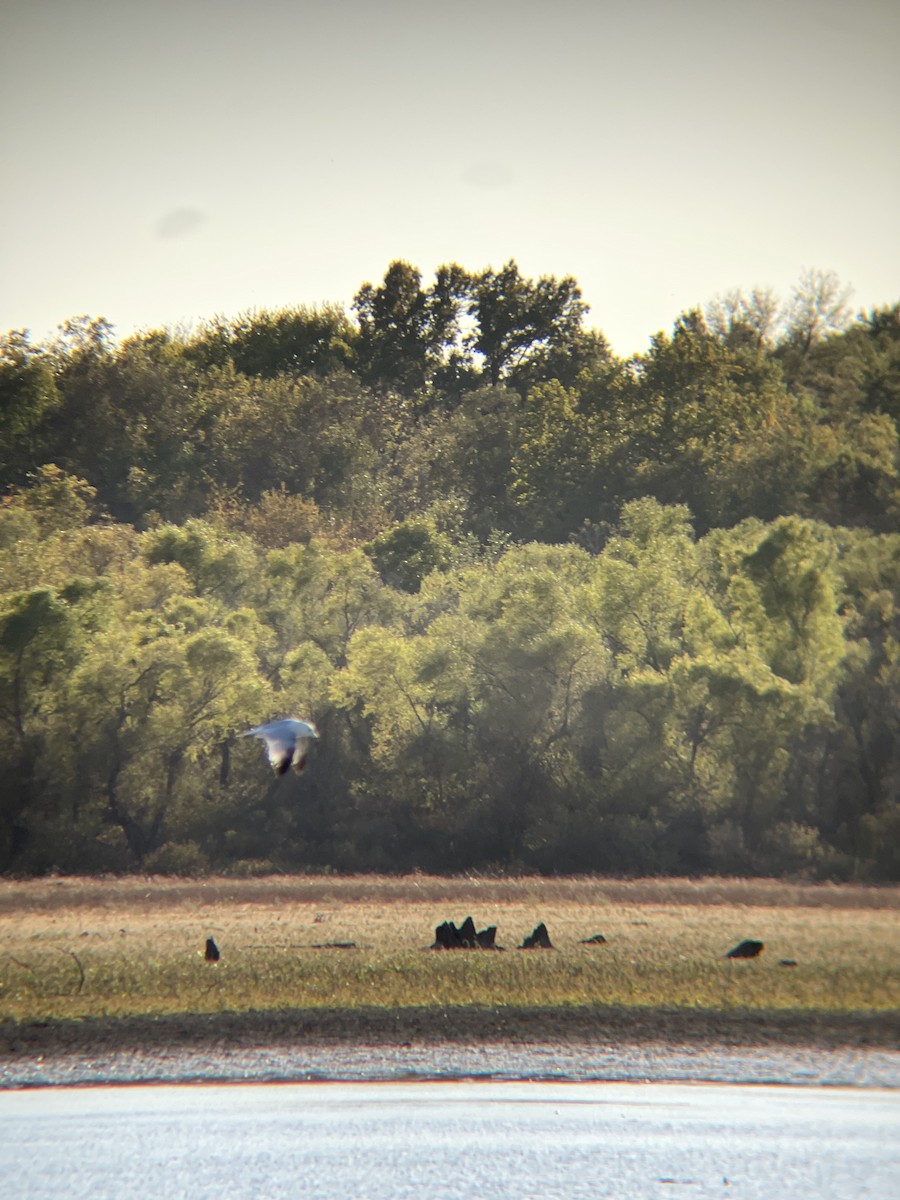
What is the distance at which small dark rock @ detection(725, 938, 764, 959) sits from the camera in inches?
655

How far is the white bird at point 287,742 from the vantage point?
23641 mm

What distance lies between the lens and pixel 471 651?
86.9ft

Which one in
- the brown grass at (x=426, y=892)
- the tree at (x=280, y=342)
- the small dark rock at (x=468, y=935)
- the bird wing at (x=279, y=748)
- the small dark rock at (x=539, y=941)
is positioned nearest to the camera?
the small dark rock at (x=539, y=941)

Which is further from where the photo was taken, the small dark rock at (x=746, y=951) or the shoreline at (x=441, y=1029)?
the small dark rock at (x=746, y=951)

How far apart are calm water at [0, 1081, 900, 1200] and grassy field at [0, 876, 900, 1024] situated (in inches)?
118

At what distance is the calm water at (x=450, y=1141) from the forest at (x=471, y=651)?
15.0 meters

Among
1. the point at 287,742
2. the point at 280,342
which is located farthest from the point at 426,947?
the point at 280,342

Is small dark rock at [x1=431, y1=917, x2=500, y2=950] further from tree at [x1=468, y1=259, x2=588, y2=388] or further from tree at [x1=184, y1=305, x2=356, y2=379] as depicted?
tree at [x1=184, y1=305, x2=356, y2=379]

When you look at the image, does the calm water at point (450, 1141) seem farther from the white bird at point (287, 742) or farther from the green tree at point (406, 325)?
the green tree at point (406, 325)

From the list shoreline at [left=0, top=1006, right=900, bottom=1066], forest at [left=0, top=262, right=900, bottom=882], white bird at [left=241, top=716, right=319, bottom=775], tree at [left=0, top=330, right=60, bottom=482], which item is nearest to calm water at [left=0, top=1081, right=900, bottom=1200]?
shoreline at [left=0, top=1006, right=900, bottom=1066]

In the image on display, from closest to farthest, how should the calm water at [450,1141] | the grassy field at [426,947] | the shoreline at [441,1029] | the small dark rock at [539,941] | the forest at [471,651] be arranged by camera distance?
1. the calm water at [450,1141]
2. the shoreline at [441,1029]
3. the grassy field at [426,947]
4. the small dark rock at [539,941]
5. the forest at [471,651]

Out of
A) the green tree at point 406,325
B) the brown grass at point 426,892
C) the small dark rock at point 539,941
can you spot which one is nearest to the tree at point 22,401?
the green tree at point 406,325

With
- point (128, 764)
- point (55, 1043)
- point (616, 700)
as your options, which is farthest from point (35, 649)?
point (55, 1043)

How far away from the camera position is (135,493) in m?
36.7
